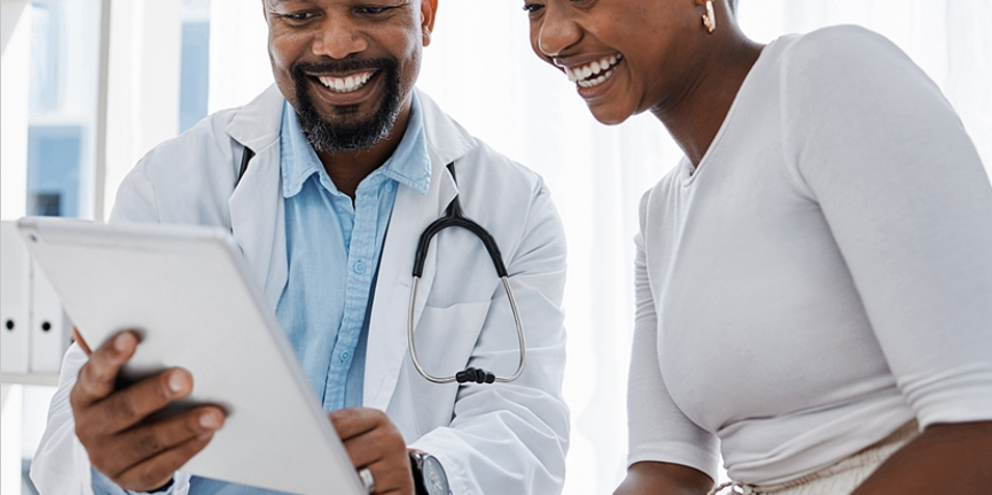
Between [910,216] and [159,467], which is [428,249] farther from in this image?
[910,216]

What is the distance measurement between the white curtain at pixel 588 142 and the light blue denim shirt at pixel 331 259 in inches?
19.9

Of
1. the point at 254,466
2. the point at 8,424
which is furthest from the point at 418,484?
the point at 8,424

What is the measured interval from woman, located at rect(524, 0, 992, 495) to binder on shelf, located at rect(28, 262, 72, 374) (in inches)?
54.7

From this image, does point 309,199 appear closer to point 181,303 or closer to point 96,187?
point 181,303

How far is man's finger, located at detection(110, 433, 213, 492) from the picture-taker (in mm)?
828

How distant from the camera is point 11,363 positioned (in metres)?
1.94

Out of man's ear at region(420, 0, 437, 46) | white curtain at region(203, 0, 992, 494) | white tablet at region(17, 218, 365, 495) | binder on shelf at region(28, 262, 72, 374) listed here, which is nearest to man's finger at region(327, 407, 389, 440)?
white tablet at region(17, 218, 365, 495)

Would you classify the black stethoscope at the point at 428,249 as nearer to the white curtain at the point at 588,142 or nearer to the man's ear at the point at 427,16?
the man's ear at the point at 427,16

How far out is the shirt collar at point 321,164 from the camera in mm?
1451

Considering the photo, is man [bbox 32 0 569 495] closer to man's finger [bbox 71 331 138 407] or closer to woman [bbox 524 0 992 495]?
woman [bbox 524 0 992 495]

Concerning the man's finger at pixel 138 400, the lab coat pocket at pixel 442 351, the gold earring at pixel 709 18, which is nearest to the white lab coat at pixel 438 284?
the lab coat pocket at pixel 442 351

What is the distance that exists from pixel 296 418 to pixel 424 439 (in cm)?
50

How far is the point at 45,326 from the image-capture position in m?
1.94

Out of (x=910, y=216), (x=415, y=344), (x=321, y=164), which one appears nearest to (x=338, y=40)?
(x=321, y=164)
